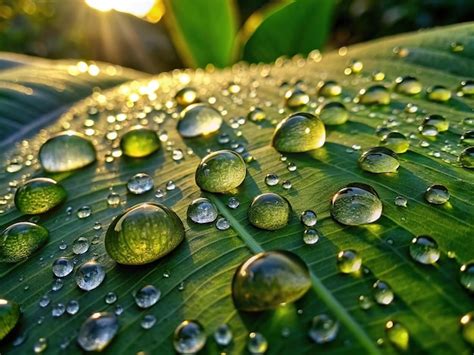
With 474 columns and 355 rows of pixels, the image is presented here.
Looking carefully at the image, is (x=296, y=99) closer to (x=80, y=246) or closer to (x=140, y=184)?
(x=140, y=184)

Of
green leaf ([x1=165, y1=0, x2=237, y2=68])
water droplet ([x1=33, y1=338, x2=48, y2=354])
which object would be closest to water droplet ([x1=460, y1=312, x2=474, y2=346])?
water droplet ([x1=33, y1=338, x2=48, y2=354])

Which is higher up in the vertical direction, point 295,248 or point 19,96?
point 19,96

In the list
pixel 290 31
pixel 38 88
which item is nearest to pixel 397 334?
pixel 38 88

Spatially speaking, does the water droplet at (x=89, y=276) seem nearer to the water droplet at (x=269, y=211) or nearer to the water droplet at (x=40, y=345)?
the water droplet at (x=40, y=345)

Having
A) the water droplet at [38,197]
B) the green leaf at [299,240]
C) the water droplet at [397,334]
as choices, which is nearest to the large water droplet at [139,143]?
the green leaf at [299,240]

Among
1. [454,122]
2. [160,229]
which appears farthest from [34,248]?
[454,122]

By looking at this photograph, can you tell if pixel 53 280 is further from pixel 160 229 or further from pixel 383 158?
pixel 383 158

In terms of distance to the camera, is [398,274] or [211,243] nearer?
[398,274]

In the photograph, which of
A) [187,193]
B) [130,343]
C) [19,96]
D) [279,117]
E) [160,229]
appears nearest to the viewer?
[130,343]
